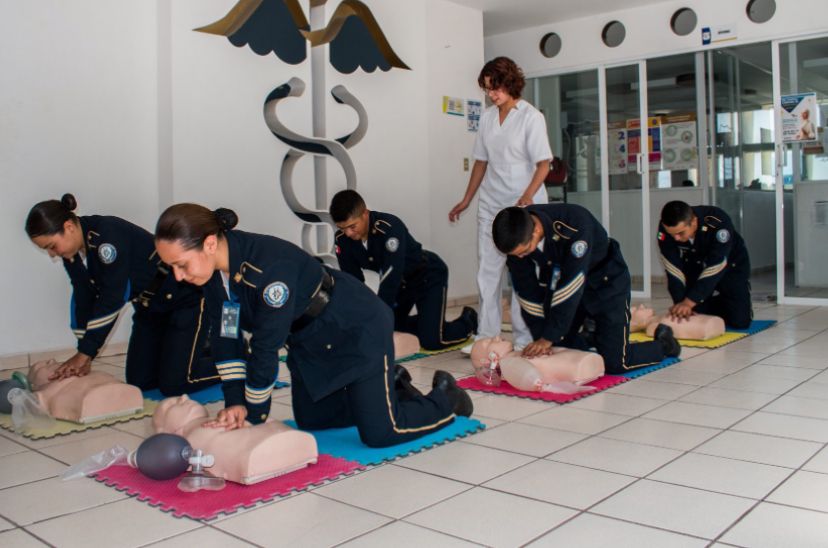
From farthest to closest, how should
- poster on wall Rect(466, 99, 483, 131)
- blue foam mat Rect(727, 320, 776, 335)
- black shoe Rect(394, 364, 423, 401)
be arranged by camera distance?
poster on wall Rect(466, 99, 483, 131), blue foam mat Rect(727, 320, 776, 335), black shoe Rect(394, 364, 423, 401)

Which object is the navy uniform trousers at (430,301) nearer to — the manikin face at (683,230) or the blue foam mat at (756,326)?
the manikin face at (683,230)

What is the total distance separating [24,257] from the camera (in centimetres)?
452

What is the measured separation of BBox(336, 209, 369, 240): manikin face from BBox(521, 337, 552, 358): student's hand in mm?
1131

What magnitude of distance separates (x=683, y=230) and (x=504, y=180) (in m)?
1.14

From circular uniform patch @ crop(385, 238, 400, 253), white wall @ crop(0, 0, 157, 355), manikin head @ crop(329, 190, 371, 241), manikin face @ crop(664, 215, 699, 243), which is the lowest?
circular uniform patch @ crop(385, 238, 400, 253)

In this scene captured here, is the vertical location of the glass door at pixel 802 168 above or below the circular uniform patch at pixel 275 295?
above

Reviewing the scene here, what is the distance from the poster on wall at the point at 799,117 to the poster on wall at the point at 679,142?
92cm

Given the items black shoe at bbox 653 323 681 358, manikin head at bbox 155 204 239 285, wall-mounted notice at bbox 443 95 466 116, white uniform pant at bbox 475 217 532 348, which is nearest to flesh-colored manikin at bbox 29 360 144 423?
manikin head at bbox 155 204 239 285

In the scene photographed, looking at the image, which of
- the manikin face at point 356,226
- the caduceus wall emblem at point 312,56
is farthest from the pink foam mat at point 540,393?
the caduceus wall emblem at point 312,56

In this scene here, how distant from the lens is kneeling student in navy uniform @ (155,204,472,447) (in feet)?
7.56

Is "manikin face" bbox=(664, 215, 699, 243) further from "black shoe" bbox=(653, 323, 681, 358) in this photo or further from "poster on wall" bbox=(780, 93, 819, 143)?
"poster on wall" bbox=(780, 93, 819, 143)

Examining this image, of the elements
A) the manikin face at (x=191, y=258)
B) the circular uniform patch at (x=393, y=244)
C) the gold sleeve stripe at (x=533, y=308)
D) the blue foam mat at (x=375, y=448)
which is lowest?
the blue foam mat at (x=375, y=448)

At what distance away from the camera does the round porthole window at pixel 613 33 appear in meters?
7.52

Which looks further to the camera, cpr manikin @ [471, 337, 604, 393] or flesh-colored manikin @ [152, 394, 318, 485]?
cpr manikin @ [471, 337, 604, 393]
